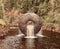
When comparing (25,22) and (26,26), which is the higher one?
(25,22)

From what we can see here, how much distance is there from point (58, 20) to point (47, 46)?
452 inches

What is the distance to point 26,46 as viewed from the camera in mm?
16578

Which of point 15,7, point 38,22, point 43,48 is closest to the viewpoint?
point 43,48

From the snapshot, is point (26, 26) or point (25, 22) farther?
point (25, 22)

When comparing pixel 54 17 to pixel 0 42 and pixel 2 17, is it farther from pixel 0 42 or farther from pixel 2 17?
pixel 0 42

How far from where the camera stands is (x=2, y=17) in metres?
32.8

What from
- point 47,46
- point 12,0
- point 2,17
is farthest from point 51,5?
point 47,46

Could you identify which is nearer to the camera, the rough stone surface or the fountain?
the fountain

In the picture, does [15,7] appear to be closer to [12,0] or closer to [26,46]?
[12,0]

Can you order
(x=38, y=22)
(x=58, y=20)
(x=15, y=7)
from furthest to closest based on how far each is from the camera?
1. (x=15, y=7)
2. (x=58, y=20)
3. (x=38, y=22)

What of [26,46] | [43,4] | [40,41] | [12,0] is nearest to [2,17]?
[43,4]

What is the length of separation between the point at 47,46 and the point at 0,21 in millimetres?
14561

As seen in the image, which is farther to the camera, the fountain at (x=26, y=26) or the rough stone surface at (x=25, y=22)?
the rough stone surface at (x=25, y=22)

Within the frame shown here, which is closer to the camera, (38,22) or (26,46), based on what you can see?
(26,46)
